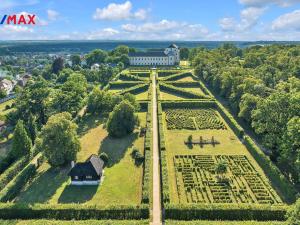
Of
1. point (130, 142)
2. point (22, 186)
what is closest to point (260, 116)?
point (130, 142)

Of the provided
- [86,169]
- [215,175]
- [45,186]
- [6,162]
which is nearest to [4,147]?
[6,162]

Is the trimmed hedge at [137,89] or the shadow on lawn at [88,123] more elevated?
the trimmed hedge at [137,89]

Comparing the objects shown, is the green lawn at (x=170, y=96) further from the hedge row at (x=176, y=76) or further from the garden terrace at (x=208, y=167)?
the garden terrace at (x=208, y=167)

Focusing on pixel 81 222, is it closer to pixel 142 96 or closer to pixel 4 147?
pixel 4 147

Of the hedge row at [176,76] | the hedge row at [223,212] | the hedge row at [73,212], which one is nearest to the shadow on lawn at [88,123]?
the hedge row at [73,212]

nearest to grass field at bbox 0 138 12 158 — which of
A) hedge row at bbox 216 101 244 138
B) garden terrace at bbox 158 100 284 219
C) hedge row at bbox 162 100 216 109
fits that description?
garden terrace at bbox 158 100 284 219

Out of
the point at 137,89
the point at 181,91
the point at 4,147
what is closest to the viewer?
the point at 4,147

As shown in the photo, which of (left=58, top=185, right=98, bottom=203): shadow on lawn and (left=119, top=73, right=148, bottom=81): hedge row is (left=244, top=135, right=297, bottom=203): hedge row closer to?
(left=58, top=185, right=98, bottom=203): shadow on lawn
